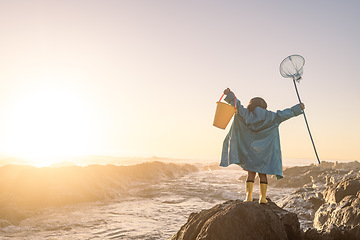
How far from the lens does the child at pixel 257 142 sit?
14.7 feet

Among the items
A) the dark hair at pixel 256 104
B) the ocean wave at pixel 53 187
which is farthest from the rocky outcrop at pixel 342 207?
the ocean wave at pixel 53 187

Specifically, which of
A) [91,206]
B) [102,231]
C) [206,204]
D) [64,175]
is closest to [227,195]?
[206,204]

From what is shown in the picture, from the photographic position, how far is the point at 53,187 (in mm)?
11234

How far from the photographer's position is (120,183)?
49.0ft

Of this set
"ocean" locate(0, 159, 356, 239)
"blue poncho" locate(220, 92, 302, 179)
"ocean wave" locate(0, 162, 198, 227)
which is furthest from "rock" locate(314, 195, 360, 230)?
"ocean wave" locate(0, 162, 198, 227)

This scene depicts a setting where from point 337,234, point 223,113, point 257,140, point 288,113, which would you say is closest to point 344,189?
point 337,234

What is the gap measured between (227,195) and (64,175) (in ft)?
26.1

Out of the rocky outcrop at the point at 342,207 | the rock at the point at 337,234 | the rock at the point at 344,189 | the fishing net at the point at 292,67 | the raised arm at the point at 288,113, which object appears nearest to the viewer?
the rock at the point at 337,234

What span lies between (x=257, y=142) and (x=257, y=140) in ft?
0.14

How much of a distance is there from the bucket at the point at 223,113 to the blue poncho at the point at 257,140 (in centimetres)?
29

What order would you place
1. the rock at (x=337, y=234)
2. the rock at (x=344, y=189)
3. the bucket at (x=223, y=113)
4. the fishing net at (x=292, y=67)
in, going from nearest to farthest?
the rock at (x=337, y=234), the bucket at (x=223, y=113), the fishing net at (x=292, y=67), the rock at (x=344, y=189)

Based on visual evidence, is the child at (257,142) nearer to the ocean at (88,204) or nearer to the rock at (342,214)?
the rock at (342,214)

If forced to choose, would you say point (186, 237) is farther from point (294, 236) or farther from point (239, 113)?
Result: point (239, 113)

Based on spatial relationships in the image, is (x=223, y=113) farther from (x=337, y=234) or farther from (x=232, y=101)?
(x=337, y=234)
